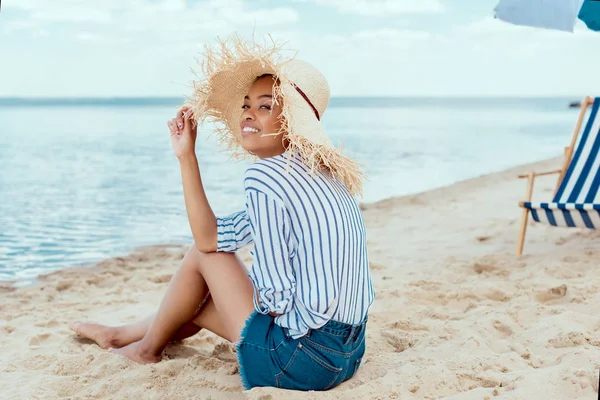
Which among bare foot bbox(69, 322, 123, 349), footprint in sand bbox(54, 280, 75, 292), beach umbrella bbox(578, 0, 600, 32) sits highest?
beach umbrella bbox(578, 0, 600, 32)

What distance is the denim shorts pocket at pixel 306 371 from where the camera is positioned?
2.22 metres

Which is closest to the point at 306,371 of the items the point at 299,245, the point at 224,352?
the point at 299,245

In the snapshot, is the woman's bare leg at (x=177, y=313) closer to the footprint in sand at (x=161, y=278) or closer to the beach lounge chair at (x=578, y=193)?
the footprint in sand at (x=161, y=278)

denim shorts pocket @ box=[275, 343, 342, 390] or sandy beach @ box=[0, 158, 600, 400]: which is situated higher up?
denim shorts pocket @ box=[275, 343, 342, 390]

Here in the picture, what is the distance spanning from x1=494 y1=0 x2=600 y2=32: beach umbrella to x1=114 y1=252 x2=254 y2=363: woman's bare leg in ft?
6.23

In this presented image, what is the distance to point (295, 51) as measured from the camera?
2.33 m

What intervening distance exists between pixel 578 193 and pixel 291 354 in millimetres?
3312

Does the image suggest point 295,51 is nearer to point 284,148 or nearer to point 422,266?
point 284,148

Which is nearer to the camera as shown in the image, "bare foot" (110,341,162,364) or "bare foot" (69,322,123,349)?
"bare foot" (110,341,162,364)

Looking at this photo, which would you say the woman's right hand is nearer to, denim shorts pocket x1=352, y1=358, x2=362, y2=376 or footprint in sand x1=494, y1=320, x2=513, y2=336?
denim shorts pocket x1=352, y1=358, x2=362, y2=376

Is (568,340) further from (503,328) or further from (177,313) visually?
(177,313)

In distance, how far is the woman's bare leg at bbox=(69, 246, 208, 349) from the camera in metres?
2.55

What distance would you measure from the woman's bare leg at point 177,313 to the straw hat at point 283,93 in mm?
575

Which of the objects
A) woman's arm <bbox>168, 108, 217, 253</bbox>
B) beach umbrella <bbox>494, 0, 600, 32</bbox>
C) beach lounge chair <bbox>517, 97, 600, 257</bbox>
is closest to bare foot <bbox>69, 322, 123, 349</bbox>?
woman's arm <bbox>168, 108, 217, 253</bbox>
